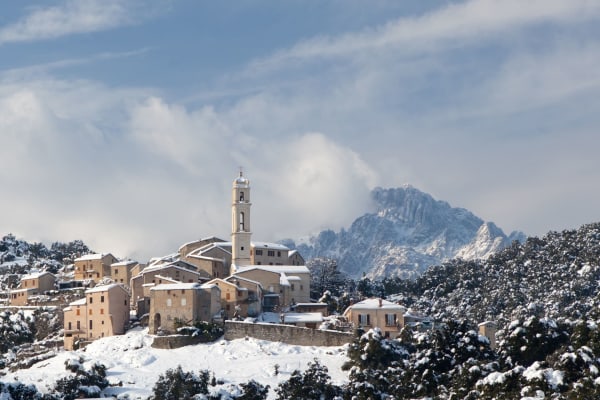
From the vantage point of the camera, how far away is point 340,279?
139 meters

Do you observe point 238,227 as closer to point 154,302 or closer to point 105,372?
point 154,302

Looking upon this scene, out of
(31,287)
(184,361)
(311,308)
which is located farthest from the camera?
(31,287)

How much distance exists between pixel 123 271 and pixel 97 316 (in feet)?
58.3

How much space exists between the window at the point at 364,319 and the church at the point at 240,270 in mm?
9542

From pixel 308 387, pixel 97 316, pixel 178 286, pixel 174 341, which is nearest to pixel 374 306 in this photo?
pixel 178 286

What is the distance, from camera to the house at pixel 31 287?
12456 centimetres

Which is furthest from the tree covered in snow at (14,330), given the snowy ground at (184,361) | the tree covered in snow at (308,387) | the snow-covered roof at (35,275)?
the tree covered in snow at (308,387)

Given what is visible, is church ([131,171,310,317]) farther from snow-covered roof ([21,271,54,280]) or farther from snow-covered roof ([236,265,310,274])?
snow-covered roof ([21,271,54,280])

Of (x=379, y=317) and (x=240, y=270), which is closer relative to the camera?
(x=379, y=317)

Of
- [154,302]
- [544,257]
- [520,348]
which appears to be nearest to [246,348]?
[154,302]

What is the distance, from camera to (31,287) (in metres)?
126

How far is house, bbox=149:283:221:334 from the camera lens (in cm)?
10381

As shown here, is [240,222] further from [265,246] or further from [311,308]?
[311,308]

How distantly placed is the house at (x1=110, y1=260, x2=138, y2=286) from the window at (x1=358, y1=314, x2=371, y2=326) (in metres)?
29.1
